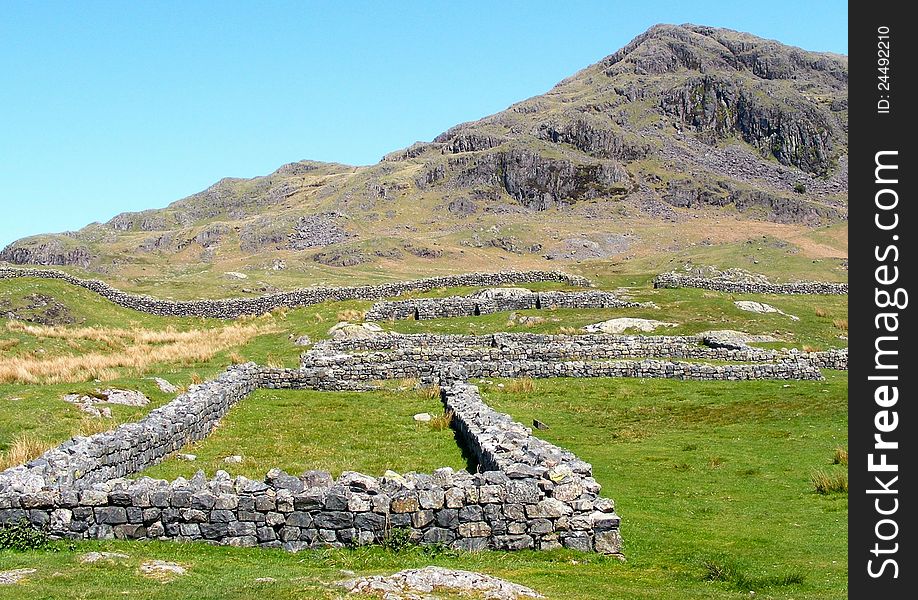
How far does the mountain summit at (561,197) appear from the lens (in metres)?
117

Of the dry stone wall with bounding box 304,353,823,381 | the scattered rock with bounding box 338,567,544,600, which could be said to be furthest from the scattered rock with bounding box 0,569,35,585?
the dry stone wall with bounding box 304,353,823,381

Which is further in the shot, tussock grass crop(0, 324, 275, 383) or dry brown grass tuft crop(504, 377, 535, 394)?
dry brown grass tuft crop(504, 377, 535, 394)

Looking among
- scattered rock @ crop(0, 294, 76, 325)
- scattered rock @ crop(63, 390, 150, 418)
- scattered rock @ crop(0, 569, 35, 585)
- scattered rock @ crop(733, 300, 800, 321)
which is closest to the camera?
scattered rock @ crop(0, 569, 35, 585)

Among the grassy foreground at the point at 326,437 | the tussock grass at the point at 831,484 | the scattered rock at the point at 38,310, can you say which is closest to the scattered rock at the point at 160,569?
the grassy foreground at the point at 326,437

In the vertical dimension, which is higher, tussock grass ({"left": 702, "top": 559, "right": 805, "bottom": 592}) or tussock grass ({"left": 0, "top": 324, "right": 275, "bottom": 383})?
tussock grass ({"left": 0, "top": 324, "right": 275, "bottom": 383})

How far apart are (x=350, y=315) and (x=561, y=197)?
106m

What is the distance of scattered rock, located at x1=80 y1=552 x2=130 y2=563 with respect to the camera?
10773 millimetres

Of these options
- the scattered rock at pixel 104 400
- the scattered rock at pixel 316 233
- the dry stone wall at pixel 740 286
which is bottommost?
the scattered rock at pixel 104 400

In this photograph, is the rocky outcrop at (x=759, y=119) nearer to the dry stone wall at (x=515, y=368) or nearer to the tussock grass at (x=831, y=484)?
the dry stone wall at (x=515, y=368)

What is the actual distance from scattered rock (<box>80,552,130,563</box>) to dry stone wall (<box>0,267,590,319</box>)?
47.1m

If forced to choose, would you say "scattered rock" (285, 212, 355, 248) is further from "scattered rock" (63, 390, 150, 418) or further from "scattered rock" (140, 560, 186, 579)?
"scattered rock" (140, 560, 186, 579)

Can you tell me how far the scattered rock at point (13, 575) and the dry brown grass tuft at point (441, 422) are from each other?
1380 centimetres

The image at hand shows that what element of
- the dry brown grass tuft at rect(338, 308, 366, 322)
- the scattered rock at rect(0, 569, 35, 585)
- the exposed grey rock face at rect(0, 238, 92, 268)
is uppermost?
the exposed grey rock face at rect(0, 238, 92, 268)
